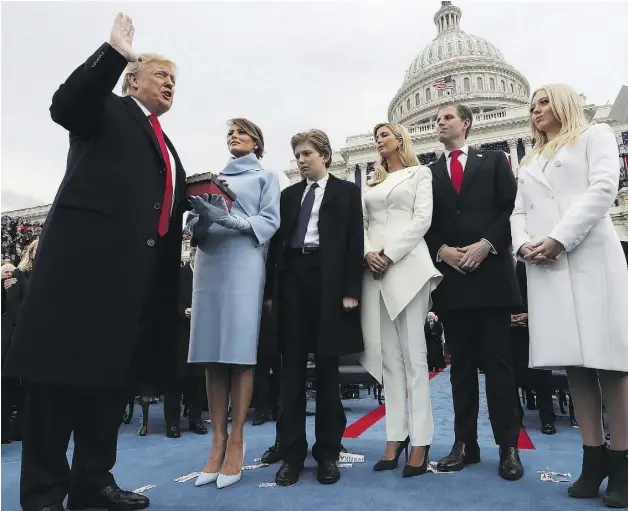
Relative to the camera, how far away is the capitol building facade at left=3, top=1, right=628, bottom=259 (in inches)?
1655

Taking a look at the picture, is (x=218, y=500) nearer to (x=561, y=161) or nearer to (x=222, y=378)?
(x=222, y=378)

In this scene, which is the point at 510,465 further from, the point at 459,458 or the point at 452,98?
the point at 452,98

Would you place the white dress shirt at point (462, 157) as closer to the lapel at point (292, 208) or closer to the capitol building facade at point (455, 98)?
the lapel at point (292, 208)

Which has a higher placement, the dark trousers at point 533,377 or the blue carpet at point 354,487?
the dark trousers at point 533,377

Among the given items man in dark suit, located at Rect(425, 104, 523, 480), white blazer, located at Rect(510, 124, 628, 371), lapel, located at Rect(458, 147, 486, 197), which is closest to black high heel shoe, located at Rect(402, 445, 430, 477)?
man in dark suit, located at Rect(425, 104, 523, 480)

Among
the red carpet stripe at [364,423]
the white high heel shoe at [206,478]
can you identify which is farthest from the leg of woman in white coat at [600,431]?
A: the red carpet stripe at [364,423]

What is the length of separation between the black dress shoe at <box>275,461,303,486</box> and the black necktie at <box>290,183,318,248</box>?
119 cm

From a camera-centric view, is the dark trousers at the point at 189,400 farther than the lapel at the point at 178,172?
Yes

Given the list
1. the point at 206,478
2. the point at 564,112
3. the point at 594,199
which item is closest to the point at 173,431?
the point at 206,478

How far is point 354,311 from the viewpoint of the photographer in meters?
2.64

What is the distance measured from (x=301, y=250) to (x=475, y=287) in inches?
39.4

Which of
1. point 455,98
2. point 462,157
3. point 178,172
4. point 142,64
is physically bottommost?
point 178,172

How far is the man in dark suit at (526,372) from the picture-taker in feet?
14.6

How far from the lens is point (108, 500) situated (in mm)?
2031
